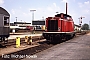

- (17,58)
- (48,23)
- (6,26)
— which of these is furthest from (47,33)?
(17,58)

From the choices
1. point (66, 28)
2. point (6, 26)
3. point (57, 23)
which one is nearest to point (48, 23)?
point (57, 23)

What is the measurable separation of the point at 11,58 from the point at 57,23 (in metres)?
15.1

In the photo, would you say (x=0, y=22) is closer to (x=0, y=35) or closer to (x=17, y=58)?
(x=0, y=35)

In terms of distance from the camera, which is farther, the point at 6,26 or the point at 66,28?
the point at 66,28

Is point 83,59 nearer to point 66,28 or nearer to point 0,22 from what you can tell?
point 0,22

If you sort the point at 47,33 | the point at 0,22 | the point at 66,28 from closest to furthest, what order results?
the point at 0,22, the point at 47,33, the point at 66,28

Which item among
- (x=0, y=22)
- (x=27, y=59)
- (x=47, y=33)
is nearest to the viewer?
(x=27, y=59)

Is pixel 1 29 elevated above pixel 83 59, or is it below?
above

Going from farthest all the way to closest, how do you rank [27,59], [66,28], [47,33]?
1. [66,28]
2. [47,33]
3. [27,59]

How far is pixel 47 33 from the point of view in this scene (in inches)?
1000

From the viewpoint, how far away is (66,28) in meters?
28.2

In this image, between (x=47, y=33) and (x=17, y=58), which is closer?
(x=17, y=58)

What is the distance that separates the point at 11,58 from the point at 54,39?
15.3 meters

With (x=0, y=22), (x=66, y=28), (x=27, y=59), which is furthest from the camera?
(x=66, y=28)
